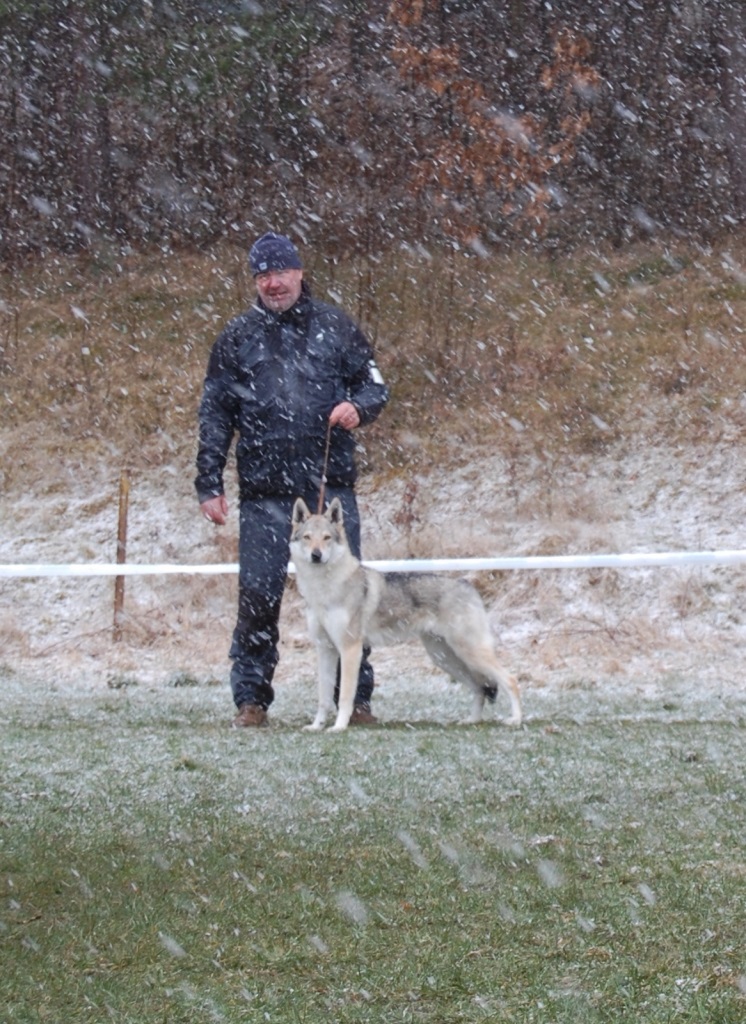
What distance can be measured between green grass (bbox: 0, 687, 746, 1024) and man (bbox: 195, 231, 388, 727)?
1210 millimetres

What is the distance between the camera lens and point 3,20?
22.2 m

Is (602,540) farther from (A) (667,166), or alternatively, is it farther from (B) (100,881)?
(B) (100,881)

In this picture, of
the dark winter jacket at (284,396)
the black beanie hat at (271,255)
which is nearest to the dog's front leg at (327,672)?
the dark winter jacket at (284,396)

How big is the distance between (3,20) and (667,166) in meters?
10.2

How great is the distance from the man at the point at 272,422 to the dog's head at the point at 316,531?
0.12 m

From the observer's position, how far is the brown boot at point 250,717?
7.98 meters

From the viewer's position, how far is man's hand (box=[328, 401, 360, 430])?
7.93 meters

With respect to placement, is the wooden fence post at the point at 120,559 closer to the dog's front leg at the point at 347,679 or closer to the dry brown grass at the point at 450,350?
the dry brown grass at the point at 450,350

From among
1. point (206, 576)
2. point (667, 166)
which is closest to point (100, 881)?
point (206, 576)

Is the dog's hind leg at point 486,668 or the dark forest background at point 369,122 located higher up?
the dark forest background at point 369,122

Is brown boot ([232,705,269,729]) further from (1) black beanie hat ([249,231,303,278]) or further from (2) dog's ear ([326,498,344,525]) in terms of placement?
(1) black beanie hat ([249,231,303,278])

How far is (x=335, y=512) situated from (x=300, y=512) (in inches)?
7.5

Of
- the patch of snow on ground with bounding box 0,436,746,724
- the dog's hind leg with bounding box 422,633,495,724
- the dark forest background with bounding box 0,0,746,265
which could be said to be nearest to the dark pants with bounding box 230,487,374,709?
the dog's hind leg with bounding box 422,633,495,724

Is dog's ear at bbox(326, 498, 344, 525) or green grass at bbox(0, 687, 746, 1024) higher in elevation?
dog's ear at bbox(326, 498, 344, 525)
